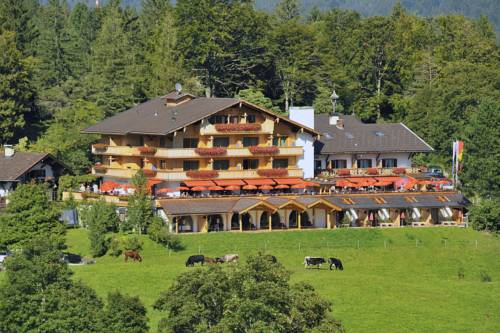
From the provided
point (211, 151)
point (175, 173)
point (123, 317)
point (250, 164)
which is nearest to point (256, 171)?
point (250, 164)

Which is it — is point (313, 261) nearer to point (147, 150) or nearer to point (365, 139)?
point (147, 150)

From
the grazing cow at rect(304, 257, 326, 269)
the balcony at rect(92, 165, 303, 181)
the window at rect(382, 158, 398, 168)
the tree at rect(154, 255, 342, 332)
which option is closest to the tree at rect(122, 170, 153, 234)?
the balcony at rect(92, 165, 303, 181)

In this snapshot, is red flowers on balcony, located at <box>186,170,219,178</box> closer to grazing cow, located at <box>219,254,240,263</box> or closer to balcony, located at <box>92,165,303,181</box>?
balcony, located at <box>92,165,303,181</box>

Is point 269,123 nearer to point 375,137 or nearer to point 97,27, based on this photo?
point 375,137

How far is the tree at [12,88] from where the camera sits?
4286 inches

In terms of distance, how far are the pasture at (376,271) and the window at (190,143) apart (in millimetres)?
10738

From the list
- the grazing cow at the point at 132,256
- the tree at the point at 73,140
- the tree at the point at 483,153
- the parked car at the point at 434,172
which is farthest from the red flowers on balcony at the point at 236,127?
the grazing cow at the point at 132,256

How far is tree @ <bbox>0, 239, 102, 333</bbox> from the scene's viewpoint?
177 ft

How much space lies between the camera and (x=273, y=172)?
3809 inches

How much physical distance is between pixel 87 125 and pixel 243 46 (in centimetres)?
2088

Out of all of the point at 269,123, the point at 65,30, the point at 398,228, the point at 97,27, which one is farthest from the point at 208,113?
the point at 97,27

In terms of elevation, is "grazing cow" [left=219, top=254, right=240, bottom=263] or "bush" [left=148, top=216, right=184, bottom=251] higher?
"bush" [left=148, top=216, right=184, bottom=251]

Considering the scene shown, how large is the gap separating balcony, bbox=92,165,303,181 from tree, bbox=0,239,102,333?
36.1 m

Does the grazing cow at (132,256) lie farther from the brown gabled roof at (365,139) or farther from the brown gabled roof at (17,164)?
the brown gabled roof at (365,139)
